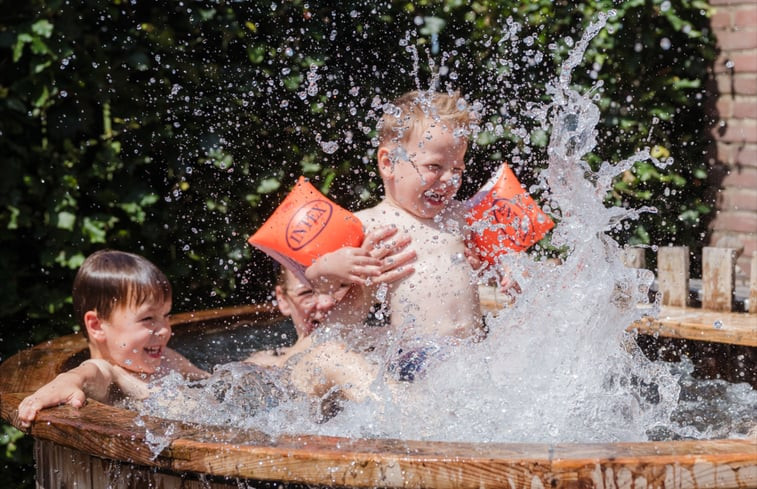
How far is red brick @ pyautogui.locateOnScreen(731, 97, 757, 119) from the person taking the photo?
4602 mm

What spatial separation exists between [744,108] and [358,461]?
3582mm

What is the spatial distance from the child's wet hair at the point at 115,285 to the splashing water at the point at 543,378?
0.96ft

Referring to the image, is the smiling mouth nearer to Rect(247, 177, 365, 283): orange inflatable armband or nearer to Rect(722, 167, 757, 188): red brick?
Rect(247, 177, 365, 283): orange inflatable armband

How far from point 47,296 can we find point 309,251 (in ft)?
5.70

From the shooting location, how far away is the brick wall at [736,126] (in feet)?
15.1

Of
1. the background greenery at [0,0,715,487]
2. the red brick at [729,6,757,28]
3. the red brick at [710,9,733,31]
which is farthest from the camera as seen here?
the red brick at [710,9,733,31]

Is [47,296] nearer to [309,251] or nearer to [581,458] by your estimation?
[309,251]

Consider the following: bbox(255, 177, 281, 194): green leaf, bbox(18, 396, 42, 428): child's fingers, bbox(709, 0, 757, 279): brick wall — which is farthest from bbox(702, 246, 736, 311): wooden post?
bbox(18, 396, 42, 428): child's fingers

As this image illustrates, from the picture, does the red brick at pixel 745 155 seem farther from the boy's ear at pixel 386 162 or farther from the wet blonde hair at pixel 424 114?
the boy's ear at pixel 386 162

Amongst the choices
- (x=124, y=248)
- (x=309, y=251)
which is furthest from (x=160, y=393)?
(x=124, y=248)

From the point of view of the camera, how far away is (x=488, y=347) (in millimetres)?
2521

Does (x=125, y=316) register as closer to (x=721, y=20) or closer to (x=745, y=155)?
(x=745, y=155)

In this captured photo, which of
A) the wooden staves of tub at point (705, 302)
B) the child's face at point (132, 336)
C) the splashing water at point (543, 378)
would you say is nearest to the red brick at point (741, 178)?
the wooden staves of tub at point (705, 302)

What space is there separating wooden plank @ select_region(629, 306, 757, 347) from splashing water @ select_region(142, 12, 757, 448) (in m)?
0.67
